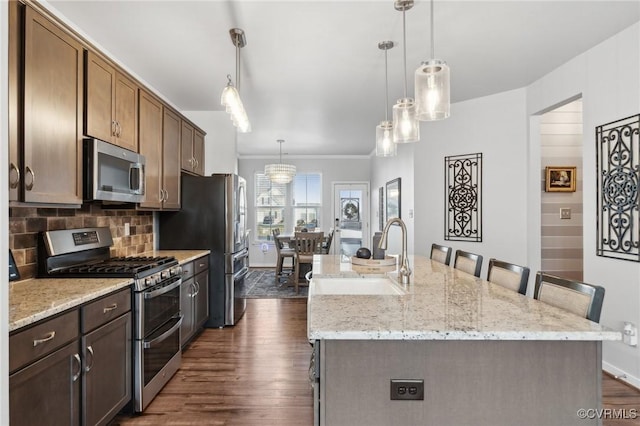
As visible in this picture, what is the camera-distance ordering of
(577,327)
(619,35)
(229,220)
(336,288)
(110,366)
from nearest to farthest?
(577,327) → (110,366) → (336,288) → (619,35) → (229,220)

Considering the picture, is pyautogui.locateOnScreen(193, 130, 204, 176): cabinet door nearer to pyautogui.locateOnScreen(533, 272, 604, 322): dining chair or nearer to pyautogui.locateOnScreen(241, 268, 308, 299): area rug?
pyautogui.locateOnScreen(241, 268, 308, 299): area rug

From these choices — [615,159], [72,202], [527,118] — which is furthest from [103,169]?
[527,118]

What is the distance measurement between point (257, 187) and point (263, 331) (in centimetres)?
489

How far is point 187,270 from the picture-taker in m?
3.17

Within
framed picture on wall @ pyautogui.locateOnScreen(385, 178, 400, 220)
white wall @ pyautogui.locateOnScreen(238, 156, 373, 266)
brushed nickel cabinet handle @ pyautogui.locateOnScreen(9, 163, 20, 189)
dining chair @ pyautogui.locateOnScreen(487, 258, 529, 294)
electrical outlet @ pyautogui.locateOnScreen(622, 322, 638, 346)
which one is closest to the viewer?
brushed nickel cabinet handle @ pyautogui.locateOnScreen(9, 163, 20, 189)

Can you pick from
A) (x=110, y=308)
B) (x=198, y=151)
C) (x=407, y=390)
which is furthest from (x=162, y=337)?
(x=198, y=151)

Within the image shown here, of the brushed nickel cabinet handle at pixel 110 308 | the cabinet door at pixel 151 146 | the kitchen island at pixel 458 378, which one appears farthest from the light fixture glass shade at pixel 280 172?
the kitchen island at pixel 458 378

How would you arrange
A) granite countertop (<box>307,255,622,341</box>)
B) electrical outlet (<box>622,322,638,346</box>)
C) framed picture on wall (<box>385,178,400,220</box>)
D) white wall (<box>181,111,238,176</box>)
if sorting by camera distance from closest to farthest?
granite countertop (<box>307,255,622,341</box>) < electrical outlet (<box>622,322,638,346</box>) < white wall (<box>181,111,238,176</box>) < framed picture on wall (<box>385,178,400,220</box>)

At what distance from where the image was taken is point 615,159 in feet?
8.84

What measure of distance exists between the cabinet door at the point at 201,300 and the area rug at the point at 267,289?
60 cm

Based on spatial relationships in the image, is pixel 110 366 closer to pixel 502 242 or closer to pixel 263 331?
pixel 263 331

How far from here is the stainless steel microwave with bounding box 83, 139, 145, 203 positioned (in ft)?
7.01

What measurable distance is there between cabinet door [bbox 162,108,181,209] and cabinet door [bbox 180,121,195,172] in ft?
0.36

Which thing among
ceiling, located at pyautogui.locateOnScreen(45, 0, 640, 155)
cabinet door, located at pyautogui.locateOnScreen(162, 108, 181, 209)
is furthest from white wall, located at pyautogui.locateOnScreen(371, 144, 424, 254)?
cabinet door, located at pyautogui.locateOnScreen(162, 108, 181, 209)
